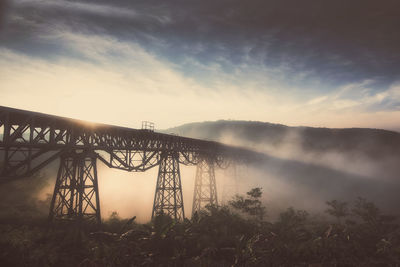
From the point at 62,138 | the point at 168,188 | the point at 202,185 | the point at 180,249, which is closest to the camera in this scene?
the point at 180,249

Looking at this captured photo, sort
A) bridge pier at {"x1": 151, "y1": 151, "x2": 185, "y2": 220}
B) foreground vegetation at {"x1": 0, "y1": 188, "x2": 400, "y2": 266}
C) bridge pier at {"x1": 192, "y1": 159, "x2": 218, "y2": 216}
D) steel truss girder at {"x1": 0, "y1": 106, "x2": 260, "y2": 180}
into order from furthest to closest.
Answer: bridge pier at {"x1": 192, "y1": 159, "x2": 218, "y2": 216}
bridge pier at {"x1": 151, "y1": 151, "x2": 185, "y2": 220}
steel truss girder at {"x1": 0, "y1": 106, "x2": 260, "y2": 180}
foreground vegetation at {"x1": 0, "y1": 188, "x2": 400, "y2": 266}

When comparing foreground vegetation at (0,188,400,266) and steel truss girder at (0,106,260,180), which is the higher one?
steel truss girder at (0,106,260,180)

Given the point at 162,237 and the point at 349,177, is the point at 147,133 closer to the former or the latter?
the point at 162,237

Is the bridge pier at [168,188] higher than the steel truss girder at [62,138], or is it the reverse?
the steel truss girder at [62,138]

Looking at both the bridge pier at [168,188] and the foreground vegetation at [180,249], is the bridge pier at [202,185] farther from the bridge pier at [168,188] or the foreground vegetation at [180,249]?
the foreground vegetation at [180,249]

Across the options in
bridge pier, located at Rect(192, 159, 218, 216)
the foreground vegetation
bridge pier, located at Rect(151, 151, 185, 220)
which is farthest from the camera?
bridge pier, located at Rect(192, 159, 218, 216)

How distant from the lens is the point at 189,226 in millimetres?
11633

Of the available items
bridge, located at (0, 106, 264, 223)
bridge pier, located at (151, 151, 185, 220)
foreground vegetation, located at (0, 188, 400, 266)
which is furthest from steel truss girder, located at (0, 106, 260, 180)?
foreground vegetation, located at (0, 188, 400, 266)

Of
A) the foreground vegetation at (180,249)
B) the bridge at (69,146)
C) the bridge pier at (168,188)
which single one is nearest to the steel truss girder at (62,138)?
the bridge at (69,146)

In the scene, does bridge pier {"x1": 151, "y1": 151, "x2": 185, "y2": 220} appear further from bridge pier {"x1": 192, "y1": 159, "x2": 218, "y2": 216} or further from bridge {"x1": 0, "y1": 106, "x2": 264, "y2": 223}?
bridge pier {"x1": 192, "y1": 159, "x2": 218, "y2": 216}

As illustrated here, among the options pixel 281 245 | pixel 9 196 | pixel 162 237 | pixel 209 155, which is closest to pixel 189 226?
pixel 162 237

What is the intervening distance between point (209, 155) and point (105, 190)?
34.0 metres

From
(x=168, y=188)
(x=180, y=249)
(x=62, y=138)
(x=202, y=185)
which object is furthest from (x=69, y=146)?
(x=202, y=185)

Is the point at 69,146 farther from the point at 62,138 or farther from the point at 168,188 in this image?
the point at 168,188
